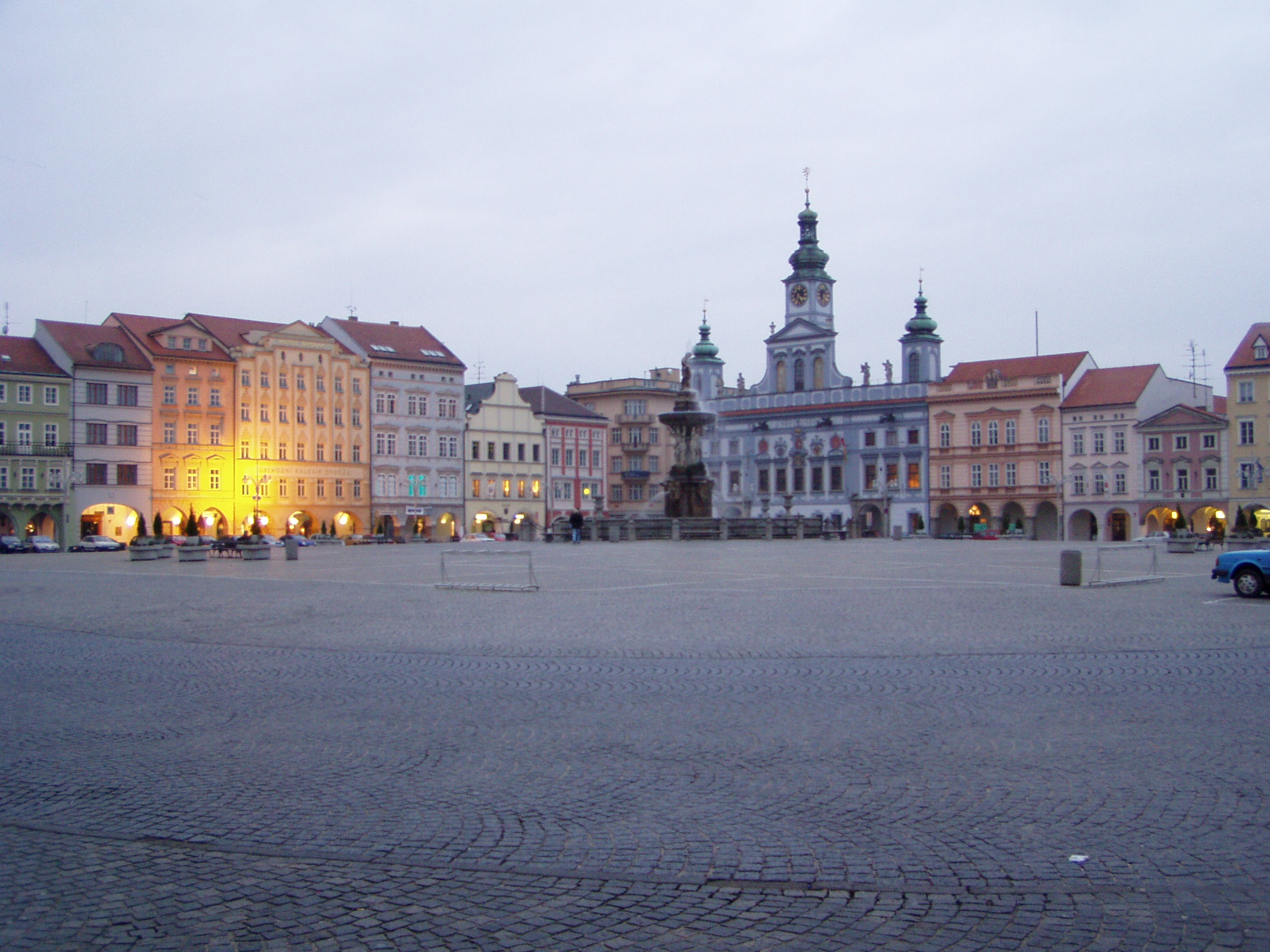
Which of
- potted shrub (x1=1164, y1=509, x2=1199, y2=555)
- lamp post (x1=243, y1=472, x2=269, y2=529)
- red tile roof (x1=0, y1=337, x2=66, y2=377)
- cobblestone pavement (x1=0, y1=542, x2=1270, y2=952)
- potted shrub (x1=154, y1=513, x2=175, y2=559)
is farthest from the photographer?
lamp post (x1=243, y1=472, x2=269, y2=529)

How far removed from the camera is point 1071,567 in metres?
24.1

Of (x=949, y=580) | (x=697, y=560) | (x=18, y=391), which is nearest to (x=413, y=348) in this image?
(x=18, y=391)

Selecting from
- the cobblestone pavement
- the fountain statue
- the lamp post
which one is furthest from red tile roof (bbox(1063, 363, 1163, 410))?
the cobblestone pavement

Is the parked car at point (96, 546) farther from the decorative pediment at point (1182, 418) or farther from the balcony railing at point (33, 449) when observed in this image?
the decorative pediment at point (1182, 418)

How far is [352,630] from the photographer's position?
54.5 ft

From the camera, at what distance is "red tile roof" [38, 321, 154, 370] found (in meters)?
72.2

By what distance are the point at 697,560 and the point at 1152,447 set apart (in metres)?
56.3

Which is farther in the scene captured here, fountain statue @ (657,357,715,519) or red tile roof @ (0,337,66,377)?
red tile roof @ (0,337,66,377)

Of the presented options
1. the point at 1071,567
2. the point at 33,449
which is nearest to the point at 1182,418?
the point at 1071,567

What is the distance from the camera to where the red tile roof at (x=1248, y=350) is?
7669cm

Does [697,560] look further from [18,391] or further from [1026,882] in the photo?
[18,391]

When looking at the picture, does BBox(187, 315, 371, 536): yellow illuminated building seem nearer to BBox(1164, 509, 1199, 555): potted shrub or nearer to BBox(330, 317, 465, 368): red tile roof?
BBox(330, 317, 465, 368): red tile roof

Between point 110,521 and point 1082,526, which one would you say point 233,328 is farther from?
point 1082,526

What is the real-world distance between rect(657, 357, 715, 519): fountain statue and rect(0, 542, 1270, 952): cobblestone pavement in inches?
1670
